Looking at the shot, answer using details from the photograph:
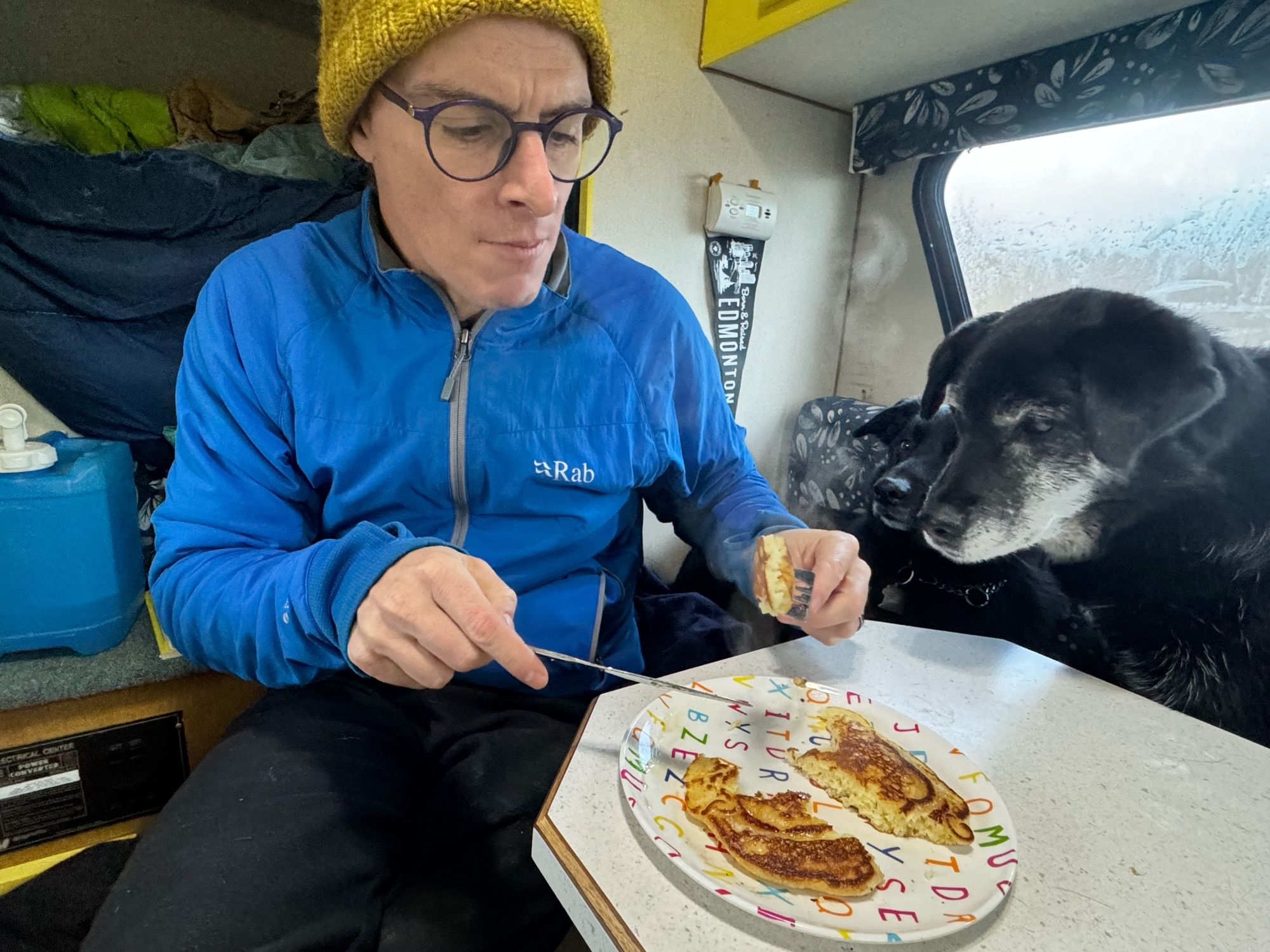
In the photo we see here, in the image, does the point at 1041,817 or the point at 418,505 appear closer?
the point at 1041,817

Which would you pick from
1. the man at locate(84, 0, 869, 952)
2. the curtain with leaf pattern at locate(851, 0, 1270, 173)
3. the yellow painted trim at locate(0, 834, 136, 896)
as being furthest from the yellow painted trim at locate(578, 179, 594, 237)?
the yellow painted trim at locate(0, 834, 136, 896)

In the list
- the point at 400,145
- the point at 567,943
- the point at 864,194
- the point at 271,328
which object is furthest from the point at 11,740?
the point at 864,194

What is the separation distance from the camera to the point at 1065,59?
1207mm

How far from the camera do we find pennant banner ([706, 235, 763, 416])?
5.57ft

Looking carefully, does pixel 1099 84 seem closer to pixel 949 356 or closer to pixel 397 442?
pixel 949 356

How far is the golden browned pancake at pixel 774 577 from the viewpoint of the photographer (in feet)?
3.13

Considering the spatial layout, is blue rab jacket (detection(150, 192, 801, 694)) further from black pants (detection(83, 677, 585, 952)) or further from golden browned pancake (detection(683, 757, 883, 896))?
golden browned pancake (detection(683, 757, 883, 896))

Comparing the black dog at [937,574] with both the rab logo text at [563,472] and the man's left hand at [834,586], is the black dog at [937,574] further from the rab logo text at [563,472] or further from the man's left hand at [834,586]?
the rab logo text at [563,472]

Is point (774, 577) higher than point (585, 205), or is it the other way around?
point (585, 205)

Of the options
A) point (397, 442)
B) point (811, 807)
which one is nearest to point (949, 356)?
point (811, 807)

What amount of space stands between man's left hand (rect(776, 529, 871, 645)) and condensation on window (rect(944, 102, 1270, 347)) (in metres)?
0.67

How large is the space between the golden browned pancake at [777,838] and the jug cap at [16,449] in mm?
1237

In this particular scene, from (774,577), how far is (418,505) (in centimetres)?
56

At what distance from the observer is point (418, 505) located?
106 centimetres
